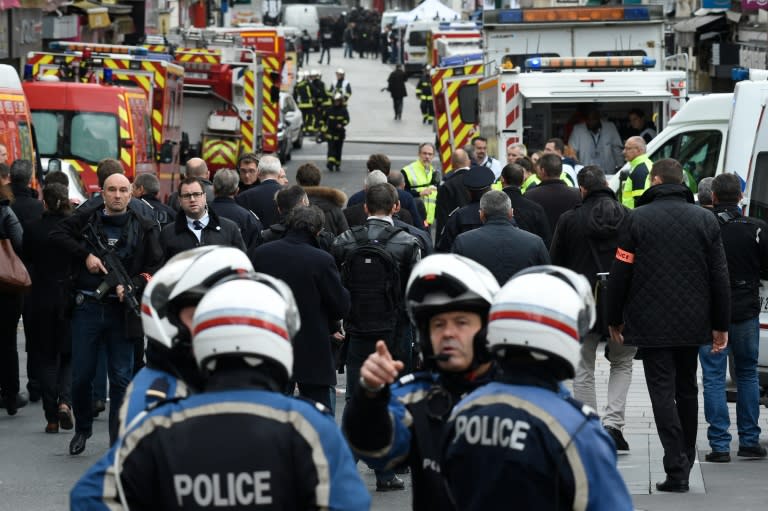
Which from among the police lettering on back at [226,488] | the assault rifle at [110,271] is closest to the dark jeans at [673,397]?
the assault rifle at [110,271]

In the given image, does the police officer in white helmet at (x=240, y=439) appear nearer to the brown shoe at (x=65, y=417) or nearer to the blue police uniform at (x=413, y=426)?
the blue police uniform at (x=413, y=426)

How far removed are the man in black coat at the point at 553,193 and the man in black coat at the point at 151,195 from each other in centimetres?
290

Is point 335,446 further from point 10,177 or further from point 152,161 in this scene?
point 152,161

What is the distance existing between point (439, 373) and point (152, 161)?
56.0 feet

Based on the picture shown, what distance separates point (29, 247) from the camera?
10.8m

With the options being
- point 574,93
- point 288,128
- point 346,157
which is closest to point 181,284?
point 574,93

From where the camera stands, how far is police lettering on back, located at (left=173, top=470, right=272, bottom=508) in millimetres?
3670

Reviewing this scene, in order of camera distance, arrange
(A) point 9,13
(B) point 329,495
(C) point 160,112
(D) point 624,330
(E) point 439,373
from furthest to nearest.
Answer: (A) point 9,13
(C) point 160,112
(D) point 624,330
(E) point 439,373
(B) point 329,495

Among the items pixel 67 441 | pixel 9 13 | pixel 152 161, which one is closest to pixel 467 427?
pixel 67 441

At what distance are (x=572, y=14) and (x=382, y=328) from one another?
46.4ft

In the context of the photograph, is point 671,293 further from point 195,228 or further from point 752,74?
point 752,74

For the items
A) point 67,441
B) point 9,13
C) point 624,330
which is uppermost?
point 9,13

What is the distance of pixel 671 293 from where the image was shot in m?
8.66

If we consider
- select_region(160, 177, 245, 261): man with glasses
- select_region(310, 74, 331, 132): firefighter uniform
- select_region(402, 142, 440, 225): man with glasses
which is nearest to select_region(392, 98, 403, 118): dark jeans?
select_region(310, 74, 331, 132): firefighter uniform
